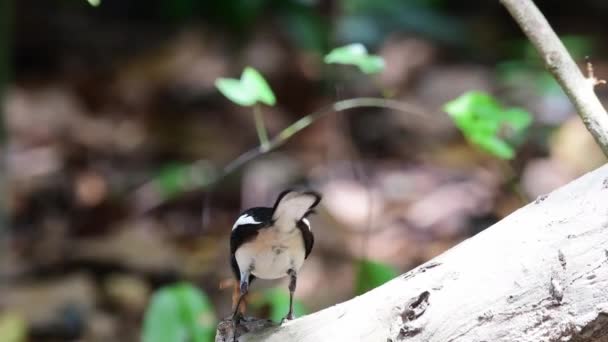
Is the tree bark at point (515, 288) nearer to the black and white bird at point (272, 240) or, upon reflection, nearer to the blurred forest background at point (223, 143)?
A: the black and white bird at point (272, 240)

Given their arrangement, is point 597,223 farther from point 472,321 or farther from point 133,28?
point 133,28

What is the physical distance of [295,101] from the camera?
12.4 ft

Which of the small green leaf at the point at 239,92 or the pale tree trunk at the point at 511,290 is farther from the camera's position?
the small green leaf at the point at 239,92

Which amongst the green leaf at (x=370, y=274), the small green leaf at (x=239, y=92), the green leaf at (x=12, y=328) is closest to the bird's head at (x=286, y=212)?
the small green leaf at (x=239, y=92)

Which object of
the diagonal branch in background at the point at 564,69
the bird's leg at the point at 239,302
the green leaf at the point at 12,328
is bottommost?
the bird's leg at the point at 239,302

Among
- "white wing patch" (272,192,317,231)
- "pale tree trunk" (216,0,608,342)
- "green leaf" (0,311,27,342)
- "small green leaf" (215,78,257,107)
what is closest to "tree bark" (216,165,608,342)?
"pale tree trunk" (216,0,608,342)

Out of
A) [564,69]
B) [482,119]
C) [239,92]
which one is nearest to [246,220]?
[239,92]

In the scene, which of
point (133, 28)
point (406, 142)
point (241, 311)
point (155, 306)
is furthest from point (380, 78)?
point (241, 311)

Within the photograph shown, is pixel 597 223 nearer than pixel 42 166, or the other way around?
pixel 597 223

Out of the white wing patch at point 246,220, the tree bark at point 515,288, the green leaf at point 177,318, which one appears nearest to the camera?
the tree bark at point 515,288

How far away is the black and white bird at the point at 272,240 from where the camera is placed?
3.21 ft

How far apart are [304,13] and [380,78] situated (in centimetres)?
55

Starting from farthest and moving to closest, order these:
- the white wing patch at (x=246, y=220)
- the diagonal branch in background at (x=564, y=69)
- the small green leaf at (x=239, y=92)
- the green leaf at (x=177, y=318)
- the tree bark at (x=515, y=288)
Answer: the green leaf at (x=177, y=318) < the small green leaf at (x=239, y=92) < the diagonal branch in background at (x=564, y=69) < the white wing patch at (x=246, y=220) < the tree bark at (x=515, y=288)

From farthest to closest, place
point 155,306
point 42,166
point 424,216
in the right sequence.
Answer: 1. point 42,166
2. point 424,216
3. point 155,306
